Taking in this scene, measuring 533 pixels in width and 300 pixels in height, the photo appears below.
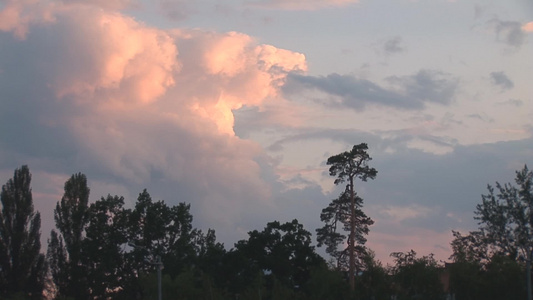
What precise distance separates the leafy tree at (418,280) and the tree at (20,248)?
3351 centimetres

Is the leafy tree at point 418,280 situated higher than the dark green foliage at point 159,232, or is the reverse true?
the dark green foliage at point 159,232

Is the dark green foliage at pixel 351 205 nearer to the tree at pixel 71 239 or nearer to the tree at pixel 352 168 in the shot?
the tree at pixel 352 168

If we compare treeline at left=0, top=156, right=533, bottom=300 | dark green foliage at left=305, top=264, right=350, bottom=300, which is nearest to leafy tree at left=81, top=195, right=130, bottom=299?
treeline at left=0, top=156, right=533, bottom=300

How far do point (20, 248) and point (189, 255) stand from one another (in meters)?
15.4

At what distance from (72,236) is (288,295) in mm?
26561

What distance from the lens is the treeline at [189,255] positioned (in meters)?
56.6

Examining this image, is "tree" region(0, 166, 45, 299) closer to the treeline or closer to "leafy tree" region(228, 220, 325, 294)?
the treeline

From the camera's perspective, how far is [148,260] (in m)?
70.6

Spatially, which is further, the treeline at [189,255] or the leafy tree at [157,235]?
the leafy tree at [157,235]

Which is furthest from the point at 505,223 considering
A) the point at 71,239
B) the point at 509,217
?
the point at 71,239

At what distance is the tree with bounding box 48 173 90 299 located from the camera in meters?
68.9

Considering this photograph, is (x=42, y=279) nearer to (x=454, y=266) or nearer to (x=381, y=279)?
(x=381, y=279)

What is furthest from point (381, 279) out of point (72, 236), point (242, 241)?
point (72, 236)

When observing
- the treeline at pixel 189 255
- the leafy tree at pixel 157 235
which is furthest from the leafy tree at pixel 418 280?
the leafy tree at pixel 157 235
